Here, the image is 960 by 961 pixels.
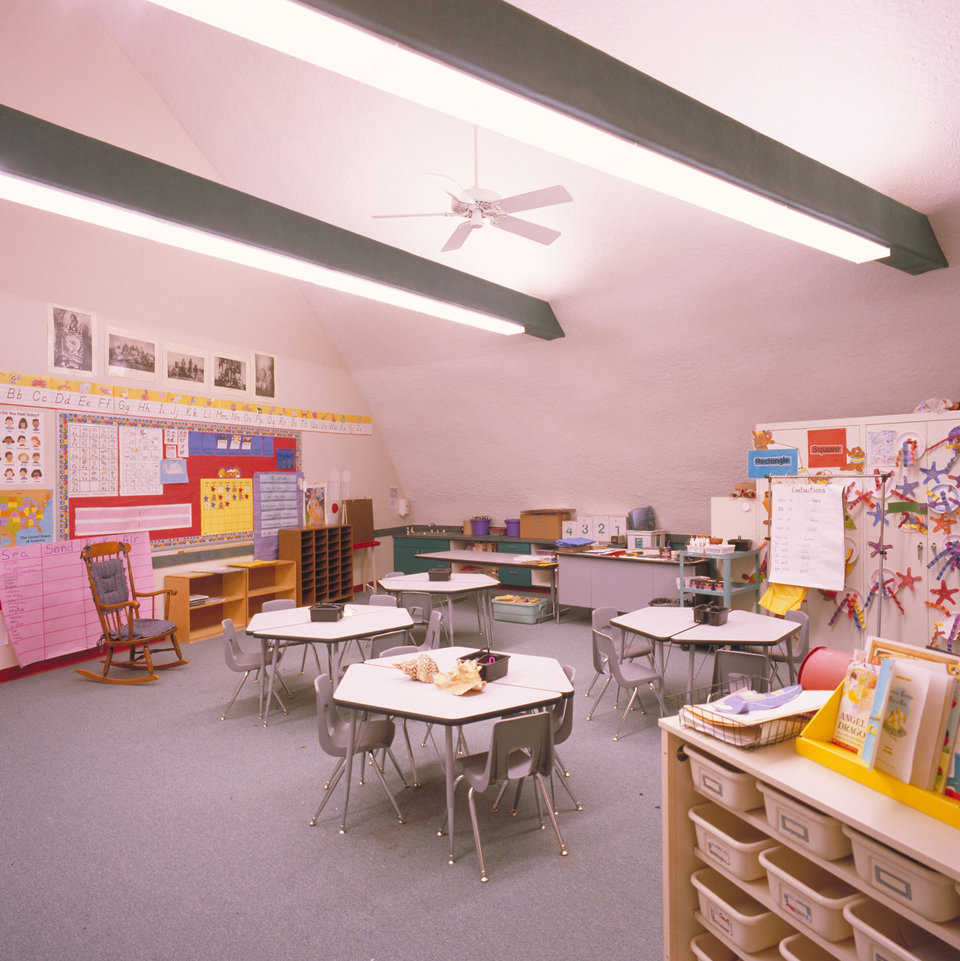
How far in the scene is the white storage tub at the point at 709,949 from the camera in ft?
7.22

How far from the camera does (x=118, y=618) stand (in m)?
6.04

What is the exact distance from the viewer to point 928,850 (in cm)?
147

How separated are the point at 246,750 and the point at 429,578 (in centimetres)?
260

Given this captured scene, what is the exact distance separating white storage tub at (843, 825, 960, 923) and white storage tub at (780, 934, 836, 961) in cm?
43

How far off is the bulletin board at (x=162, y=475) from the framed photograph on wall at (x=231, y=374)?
51 cm

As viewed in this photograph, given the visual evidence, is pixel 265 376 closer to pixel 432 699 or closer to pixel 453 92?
pixel 432 699

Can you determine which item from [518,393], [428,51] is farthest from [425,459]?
[428,51]

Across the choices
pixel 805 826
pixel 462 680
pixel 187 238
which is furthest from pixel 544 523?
pixel 805 826

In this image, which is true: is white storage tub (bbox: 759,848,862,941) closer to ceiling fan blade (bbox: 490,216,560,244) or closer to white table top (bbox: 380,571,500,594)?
ceiling fan blade (bbox: 490,216,560,244)

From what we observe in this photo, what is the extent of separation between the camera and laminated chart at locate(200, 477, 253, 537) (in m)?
7.54

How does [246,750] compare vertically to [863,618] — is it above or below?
below

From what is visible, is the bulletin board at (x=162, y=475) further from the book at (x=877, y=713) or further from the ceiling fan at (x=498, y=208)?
the book at (x=877, y=713)

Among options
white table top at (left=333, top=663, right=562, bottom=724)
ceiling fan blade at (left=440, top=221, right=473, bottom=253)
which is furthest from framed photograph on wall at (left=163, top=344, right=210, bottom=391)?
white table top at (left=333, top=663, right=562, bottom=724)

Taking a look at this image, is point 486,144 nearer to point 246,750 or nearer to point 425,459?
point 246,750
